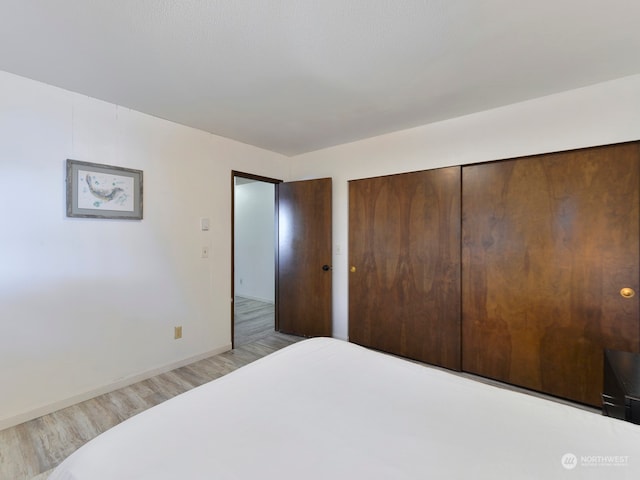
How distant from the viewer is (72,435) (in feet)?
5.96

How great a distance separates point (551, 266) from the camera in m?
2.17

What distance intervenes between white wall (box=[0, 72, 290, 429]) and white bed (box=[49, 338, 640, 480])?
65.3 inches

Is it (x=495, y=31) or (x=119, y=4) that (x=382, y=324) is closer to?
(x=495, y=31)

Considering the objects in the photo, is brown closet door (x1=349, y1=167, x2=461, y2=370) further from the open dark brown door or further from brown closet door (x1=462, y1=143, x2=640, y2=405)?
the open dark brown door

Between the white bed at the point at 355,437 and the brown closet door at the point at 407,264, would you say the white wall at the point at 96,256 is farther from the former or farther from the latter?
the white bed at the point at 355,437

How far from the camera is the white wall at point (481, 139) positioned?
1.98 m

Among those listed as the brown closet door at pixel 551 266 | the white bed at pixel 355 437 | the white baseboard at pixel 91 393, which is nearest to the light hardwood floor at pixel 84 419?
the white baseboard at pixel 91 393

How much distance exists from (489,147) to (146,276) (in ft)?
10.5

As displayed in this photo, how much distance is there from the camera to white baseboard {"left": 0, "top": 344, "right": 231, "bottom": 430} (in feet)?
6.22

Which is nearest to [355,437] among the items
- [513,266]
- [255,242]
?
[513,266]

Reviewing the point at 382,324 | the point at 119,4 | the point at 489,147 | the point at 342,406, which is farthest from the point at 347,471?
the point at 489,147

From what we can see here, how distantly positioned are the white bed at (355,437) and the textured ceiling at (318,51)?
174 cm

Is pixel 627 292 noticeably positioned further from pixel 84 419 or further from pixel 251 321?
pixel 251 321

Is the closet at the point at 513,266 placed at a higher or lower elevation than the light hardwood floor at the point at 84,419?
higher
